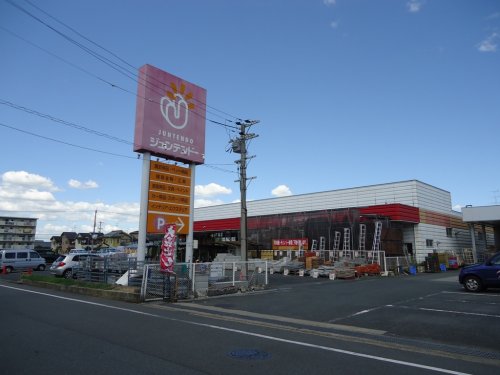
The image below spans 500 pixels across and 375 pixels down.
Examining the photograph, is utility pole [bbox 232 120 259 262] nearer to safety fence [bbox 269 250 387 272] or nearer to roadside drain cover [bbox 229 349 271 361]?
safety fence [bbox 269 250 387 272]

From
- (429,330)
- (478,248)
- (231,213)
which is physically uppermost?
(231,213)

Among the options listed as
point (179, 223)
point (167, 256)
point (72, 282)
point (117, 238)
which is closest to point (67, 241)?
point (117, 238)

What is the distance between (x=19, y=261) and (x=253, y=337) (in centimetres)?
3232

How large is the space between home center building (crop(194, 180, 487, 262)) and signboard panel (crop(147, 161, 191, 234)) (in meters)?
17.7

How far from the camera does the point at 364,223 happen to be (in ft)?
112

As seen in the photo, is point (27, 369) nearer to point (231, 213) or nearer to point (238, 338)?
point (238, 338)

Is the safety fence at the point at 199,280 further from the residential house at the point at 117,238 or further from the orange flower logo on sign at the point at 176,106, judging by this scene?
the residential house at the point at 117,238

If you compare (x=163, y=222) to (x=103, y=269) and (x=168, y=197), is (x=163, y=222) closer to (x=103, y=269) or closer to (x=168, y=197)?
(x=168, y=197)

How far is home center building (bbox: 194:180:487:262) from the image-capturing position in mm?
34031

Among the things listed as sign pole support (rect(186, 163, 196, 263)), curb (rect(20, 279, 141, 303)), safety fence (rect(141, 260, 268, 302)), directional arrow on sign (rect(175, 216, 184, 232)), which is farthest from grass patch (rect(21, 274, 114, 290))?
directional arrow on sign (rect(175, 216, 184, 232))

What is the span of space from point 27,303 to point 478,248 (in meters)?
48.3

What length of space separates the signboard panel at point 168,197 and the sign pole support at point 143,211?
248 millimetres

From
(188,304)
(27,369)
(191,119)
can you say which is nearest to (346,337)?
(27,369)

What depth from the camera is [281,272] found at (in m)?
30.9
